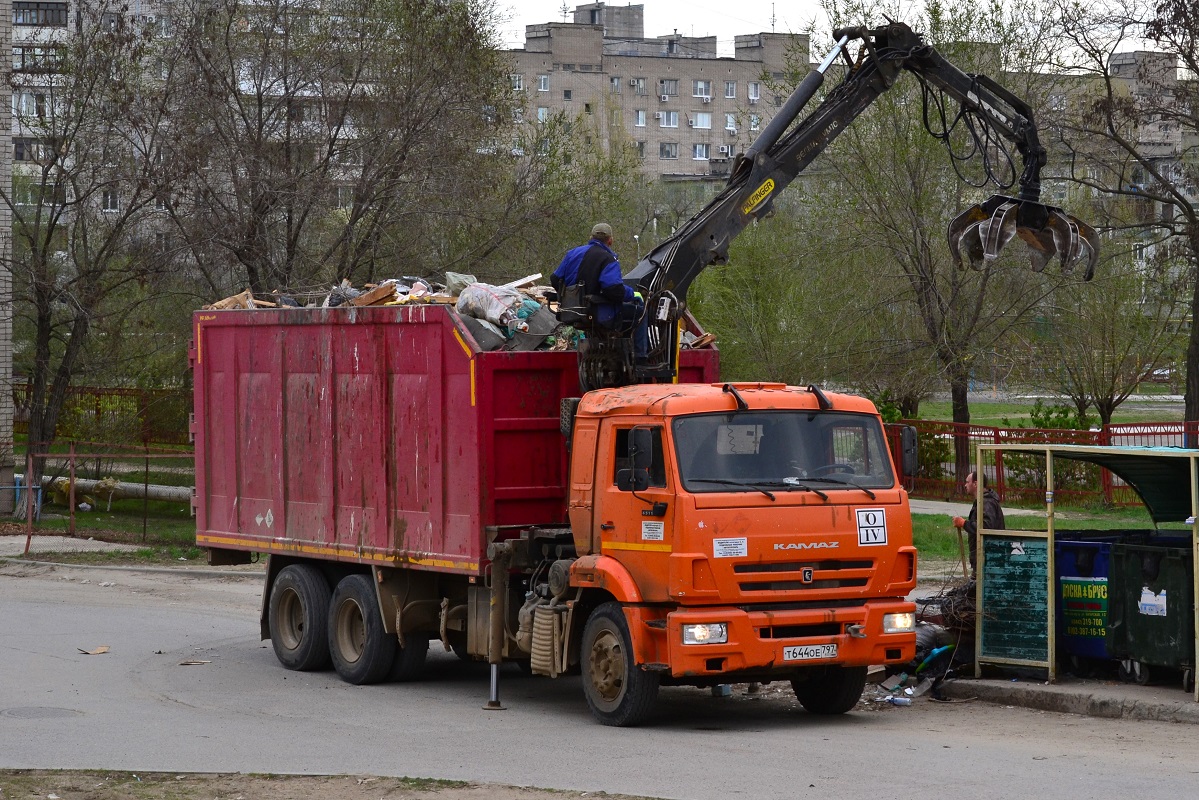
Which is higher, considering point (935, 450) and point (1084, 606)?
point (935, 450)

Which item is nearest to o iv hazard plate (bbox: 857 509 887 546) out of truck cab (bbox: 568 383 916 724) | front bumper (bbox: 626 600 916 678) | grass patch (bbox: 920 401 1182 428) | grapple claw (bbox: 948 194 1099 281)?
truck cab (bbox: 568 383 916 724)

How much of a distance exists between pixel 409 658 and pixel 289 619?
5.63 ft

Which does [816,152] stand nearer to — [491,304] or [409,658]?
[491,304]

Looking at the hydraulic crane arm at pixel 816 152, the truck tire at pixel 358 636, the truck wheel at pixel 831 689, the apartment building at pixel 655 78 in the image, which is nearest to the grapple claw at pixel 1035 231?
the hydraulic crane arm at pixel 816 152

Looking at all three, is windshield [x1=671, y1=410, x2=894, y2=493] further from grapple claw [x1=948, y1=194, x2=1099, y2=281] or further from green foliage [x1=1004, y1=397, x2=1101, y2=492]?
green foliage [x1=1004, y1=397, x2=1101, y2=492]

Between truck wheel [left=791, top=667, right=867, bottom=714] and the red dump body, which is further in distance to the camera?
the red dump body

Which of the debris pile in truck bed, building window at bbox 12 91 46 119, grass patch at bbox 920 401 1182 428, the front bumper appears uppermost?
building window at bbox 12 91 46 119

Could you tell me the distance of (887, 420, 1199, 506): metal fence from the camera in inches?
1049

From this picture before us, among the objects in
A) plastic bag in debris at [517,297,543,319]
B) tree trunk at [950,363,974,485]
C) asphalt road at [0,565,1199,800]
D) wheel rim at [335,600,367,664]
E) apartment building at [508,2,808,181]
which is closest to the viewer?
asphalt road at [0,565,1199,800]

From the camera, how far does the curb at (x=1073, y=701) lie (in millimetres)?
10609

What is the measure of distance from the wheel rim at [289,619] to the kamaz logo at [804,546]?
561 cm

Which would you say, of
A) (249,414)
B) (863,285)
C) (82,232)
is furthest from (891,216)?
(249,414)

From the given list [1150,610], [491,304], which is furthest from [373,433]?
[1150,610]

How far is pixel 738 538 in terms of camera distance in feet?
33.3
